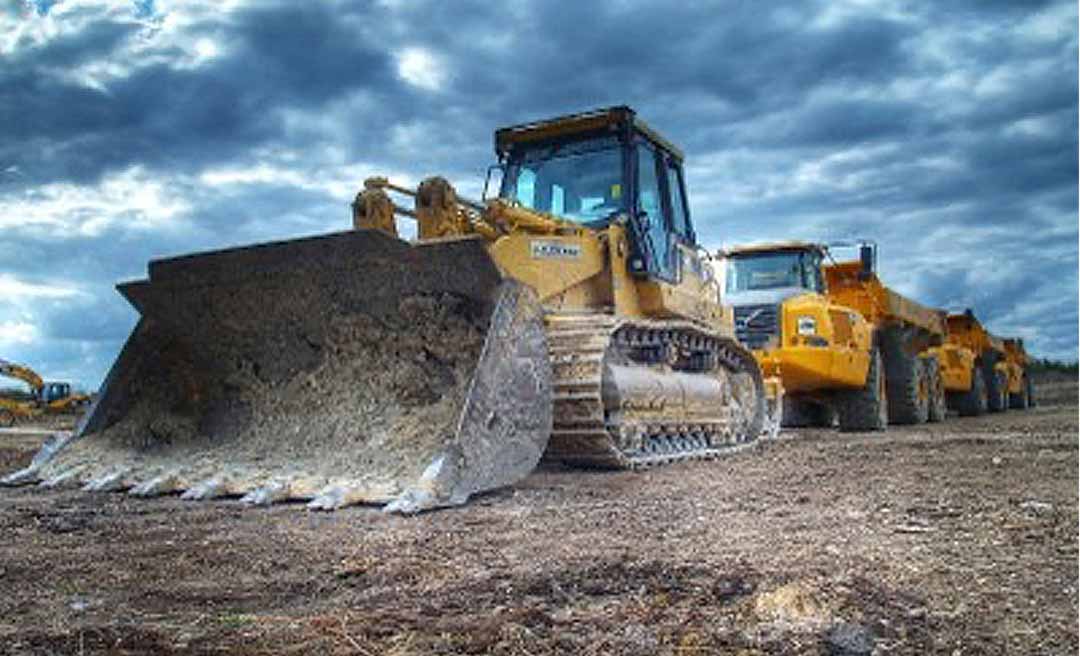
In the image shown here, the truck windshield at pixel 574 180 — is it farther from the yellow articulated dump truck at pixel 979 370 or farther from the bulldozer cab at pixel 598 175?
the yellow articulated dump truck at pixel 979 370

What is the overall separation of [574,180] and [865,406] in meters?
7.35

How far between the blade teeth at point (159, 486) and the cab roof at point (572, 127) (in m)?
4.41

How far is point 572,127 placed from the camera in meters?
9.08

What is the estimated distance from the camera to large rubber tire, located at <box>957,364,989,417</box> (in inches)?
870

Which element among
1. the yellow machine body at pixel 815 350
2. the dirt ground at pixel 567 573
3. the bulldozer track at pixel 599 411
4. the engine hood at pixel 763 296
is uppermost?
the engine hood at pixel 763 296

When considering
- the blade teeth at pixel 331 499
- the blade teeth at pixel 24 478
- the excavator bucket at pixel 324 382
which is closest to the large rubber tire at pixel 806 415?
the excavator bucket at pixel 324 382

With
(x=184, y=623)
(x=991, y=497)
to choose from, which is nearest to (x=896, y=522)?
(x=991, y=497)

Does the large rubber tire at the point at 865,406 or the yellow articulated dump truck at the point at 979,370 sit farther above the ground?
the yellow articulated dump truck at the point at 979,370

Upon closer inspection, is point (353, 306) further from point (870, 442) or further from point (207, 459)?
point (870, 442)

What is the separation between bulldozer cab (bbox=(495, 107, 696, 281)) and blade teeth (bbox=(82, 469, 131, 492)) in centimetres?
392

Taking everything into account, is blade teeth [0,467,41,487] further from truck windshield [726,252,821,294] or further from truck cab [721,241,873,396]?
truck windshield [726,252,821,294]

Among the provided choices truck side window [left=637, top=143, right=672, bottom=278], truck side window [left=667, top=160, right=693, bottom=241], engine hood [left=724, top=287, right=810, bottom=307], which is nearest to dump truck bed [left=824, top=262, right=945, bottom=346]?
engine hood [left=724, top=287, right=810, bottom=307]

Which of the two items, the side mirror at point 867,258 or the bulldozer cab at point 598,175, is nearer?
the bulldozer cab at point 598,175

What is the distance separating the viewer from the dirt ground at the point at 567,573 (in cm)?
267
